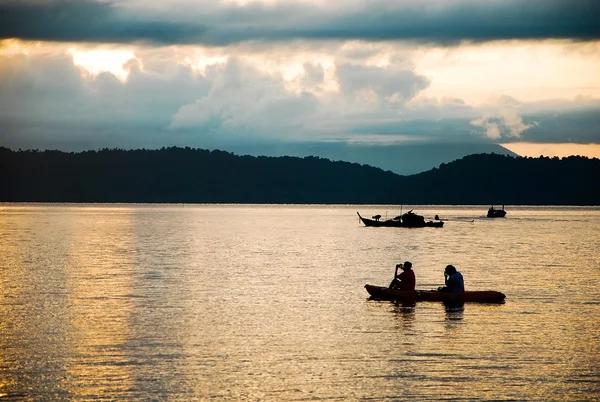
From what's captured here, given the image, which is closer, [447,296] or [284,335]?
[284,335]

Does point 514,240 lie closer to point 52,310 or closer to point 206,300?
point 206,300

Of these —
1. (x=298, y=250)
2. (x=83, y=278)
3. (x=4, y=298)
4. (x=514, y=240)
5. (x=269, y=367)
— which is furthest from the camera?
(x=514, y=240)

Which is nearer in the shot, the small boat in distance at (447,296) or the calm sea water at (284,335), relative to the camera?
the calm sea water at (284,335)

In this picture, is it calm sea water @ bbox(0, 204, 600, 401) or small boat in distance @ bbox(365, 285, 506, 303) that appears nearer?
calm sea water @ bbox(0, 204, 600, 401)

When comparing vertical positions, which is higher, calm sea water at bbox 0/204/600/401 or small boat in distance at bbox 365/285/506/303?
small boat in distance at bbox 365/285/506/303

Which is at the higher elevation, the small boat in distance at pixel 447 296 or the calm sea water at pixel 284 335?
the small boat in distance at pixel 447 296

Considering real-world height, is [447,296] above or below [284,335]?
above

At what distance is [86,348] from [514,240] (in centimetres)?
9310

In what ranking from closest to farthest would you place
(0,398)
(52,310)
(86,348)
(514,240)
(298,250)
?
(0,398), (86,348), (52,310), (298,250), (514,240)

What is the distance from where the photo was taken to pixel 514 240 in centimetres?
11575

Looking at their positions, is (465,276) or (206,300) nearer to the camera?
(206,300)

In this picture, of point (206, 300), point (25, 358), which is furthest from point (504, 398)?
point (206, 300)

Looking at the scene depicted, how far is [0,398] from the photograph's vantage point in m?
23.4

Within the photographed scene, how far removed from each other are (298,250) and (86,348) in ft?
204
